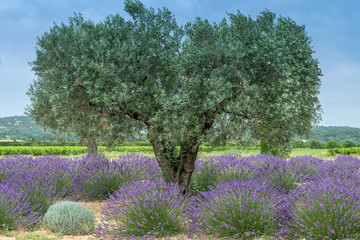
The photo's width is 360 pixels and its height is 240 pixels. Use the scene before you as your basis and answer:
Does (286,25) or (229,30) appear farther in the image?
(286,25)

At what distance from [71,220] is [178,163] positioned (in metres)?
4.26

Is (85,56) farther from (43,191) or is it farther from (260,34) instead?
(260,34)

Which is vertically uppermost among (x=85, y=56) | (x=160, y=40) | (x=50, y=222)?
(x=160, y=40)

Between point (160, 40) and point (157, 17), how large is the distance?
682 mm

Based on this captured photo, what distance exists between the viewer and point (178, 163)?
1023cm

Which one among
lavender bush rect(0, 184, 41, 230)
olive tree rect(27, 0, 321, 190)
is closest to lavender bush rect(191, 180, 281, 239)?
olive tree rect(27, 0, 321, 190)

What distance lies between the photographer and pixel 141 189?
22.6 ft

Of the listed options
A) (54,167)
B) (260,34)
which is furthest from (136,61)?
(54,167)

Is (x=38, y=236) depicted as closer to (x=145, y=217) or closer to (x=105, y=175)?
(x=145, y=217)

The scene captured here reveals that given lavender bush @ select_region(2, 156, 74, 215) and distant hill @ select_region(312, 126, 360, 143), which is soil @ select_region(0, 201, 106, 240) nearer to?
lavender bush @ select_region(2, 156, 74, 215)

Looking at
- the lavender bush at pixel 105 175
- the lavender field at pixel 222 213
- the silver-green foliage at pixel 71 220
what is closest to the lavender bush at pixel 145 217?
the lavender field at pixel 222 213

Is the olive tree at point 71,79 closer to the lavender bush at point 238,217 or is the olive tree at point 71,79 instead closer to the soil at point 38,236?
the soil at point 38,236

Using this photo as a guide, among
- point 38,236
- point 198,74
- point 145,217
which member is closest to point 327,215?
point 145,217

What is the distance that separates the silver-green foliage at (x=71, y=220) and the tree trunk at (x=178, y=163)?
11.1 feet
